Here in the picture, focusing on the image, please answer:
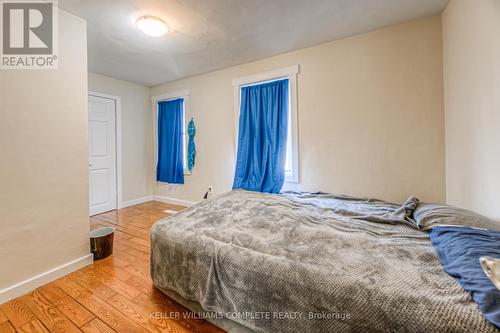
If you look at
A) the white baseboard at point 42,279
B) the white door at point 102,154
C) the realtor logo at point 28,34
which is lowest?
the white baseboard at point 42,279

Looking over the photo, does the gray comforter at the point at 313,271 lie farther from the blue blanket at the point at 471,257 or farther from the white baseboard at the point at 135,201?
the white baseboard at the point at 135,201

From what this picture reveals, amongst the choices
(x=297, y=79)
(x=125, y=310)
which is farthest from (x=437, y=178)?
(x=125, y=310)

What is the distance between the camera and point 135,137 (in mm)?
4438

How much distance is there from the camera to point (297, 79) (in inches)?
118

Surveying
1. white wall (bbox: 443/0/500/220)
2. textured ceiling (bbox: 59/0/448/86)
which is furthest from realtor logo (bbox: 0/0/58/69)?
white wall (bbox: 443/0/500/220)

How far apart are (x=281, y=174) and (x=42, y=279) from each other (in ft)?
9.00

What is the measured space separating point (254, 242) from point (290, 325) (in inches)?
20.0

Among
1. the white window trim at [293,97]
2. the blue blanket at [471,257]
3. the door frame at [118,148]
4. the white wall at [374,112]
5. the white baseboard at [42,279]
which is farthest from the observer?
the door frame at [118,148]

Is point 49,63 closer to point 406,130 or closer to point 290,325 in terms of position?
point 290,325

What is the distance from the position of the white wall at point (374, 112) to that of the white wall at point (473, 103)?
0.49ft

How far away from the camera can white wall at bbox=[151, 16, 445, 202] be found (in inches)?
89.4

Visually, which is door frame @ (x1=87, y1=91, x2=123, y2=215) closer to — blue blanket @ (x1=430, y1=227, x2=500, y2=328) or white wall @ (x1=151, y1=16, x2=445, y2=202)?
Answer: white wall @ (x1=151, y1=16, x2=445, y2=202)

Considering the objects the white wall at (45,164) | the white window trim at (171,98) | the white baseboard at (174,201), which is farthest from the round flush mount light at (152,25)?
the white baseboard at (174,201)

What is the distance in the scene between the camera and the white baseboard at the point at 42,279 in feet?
5.54
